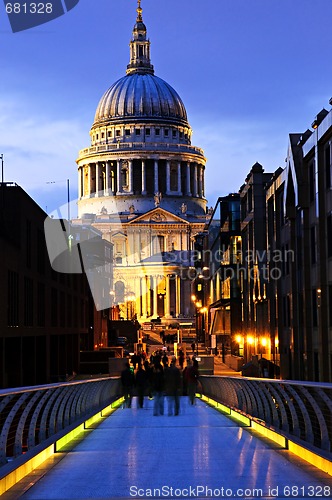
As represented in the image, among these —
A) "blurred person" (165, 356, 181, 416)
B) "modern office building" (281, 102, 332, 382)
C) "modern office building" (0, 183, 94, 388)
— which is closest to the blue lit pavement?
"blurred person" (165, 356, 181, 416)

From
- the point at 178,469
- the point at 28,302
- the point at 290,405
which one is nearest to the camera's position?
the point at 178,469

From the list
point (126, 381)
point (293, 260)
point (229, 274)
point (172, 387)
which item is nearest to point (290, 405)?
point (172, 387)

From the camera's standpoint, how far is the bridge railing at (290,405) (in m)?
15.3

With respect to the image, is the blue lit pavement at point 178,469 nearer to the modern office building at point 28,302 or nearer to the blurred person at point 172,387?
the blurred person at point 172,387

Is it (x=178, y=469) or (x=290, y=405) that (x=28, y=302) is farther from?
(x=178, y=469)

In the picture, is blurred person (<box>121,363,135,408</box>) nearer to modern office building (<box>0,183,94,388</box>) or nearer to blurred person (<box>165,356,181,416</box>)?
blurred person (<box>165,356,181,416</box>)

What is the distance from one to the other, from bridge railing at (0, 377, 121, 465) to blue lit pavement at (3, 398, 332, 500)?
2.15 ft

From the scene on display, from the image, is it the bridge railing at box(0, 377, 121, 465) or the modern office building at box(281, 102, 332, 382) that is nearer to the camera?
the bridge railing at box(0, 377, 121, 465)

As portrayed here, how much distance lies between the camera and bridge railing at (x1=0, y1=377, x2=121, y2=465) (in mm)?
15047

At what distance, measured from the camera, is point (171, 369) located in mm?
30141

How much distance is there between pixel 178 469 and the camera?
47.1 feet

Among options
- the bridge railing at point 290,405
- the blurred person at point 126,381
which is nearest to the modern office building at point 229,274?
the blurred person at point 126,381

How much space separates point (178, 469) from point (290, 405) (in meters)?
4.22

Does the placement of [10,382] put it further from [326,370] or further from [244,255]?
[244,255]
